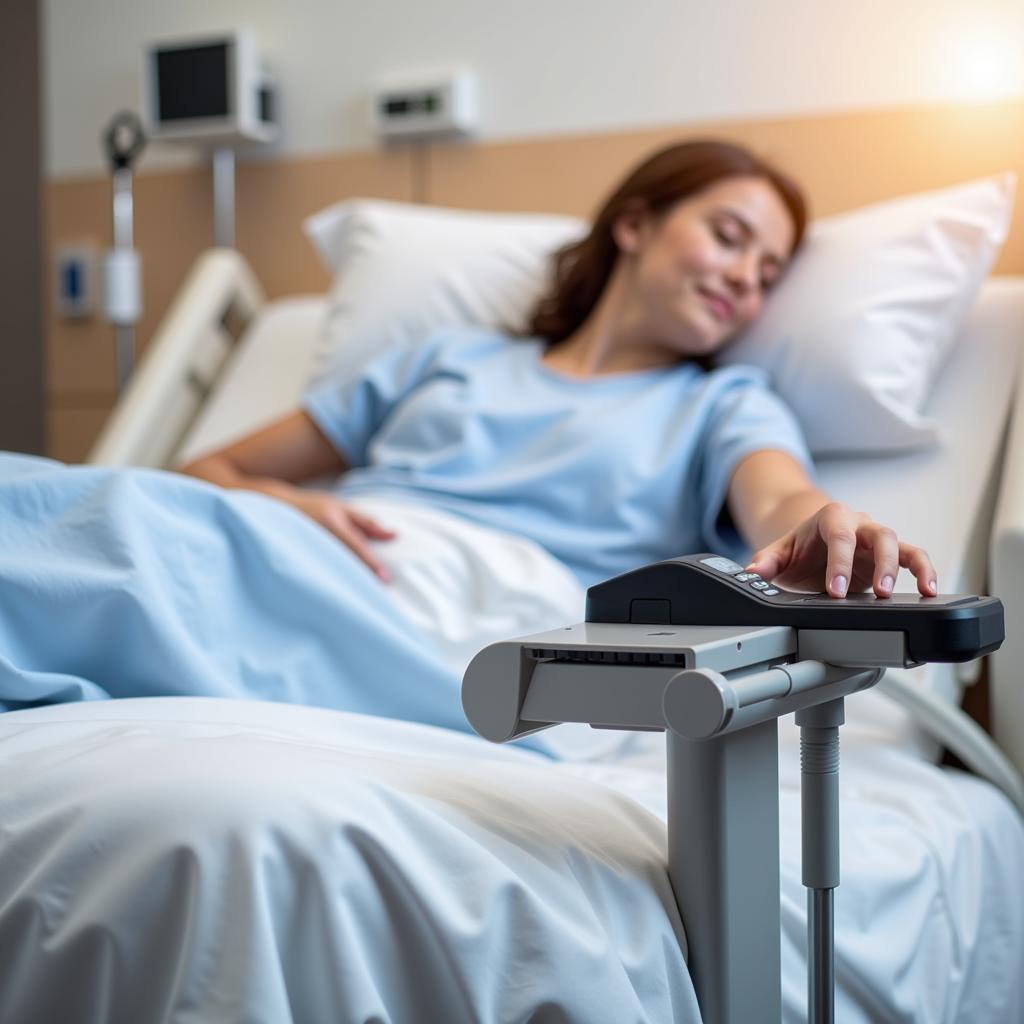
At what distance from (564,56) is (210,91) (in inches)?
25.6

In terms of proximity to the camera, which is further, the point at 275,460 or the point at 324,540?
the point at 275,460

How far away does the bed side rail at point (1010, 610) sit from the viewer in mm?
1122

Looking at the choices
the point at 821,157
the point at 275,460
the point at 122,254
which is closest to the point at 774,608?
the point at 275,460

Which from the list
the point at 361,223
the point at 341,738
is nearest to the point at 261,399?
the point at 361,223

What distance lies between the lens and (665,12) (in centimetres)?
205

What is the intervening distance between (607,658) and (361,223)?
1451mm

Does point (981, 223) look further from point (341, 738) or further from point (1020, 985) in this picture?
point (341, 738)

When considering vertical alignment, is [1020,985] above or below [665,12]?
below

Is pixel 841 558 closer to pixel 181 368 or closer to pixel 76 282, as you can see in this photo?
pixel 181 368

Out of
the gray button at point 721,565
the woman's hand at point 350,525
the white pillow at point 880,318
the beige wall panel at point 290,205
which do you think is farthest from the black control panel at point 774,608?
the beige wall panel at point 290,205

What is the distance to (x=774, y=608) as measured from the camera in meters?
0.69

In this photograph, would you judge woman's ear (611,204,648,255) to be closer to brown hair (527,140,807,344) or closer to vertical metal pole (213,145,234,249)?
brown hair (527,140,807,344)

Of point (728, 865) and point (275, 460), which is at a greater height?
point (275, 460)

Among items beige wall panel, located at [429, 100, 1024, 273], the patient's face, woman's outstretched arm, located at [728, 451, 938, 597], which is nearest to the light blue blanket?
woman's outstretched arm, located at [728, 451, 938, 597]
